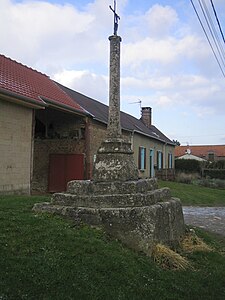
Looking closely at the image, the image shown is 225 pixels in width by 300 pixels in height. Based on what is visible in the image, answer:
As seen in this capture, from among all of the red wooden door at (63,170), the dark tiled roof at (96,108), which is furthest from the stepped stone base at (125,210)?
the dark tiled roof at (96,108)

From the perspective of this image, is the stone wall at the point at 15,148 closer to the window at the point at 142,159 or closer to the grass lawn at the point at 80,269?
the grass lawn at the point at 80,269

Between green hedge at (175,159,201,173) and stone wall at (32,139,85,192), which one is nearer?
stone wall at (32,139,85,192)

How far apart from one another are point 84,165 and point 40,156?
2.41 metres

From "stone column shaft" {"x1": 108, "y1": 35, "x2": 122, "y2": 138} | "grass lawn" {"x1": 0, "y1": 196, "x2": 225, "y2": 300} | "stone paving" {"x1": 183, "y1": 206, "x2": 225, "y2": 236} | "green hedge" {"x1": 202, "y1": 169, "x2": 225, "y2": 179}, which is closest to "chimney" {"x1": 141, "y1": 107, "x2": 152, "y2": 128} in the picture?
"green hedge" {"x1": 202, "y1": 169, "x2": 225, "y2": 179}

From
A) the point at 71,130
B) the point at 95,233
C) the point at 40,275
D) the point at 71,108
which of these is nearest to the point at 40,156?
the point at 71,130

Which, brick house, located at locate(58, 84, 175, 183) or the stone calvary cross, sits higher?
brick house, located at locate(58, 84, 175, 183)

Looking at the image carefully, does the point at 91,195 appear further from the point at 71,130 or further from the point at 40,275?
the point at 71,130

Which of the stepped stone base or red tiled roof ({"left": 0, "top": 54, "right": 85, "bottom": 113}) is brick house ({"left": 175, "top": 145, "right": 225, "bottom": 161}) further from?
the stepped stone base

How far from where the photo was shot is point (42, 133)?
57.3ft

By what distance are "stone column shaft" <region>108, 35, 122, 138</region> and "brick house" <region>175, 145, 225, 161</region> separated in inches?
1941

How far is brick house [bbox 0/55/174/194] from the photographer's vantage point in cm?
1132

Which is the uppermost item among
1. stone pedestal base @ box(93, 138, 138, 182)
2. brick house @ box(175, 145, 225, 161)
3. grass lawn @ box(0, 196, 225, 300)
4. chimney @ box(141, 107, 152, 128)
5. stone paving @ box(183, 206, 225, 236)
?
chimney @ box(141, 107, 152, 128)

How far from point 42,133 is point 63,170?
2.21 metres

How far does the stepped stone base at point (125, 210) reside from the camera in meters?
5.43
